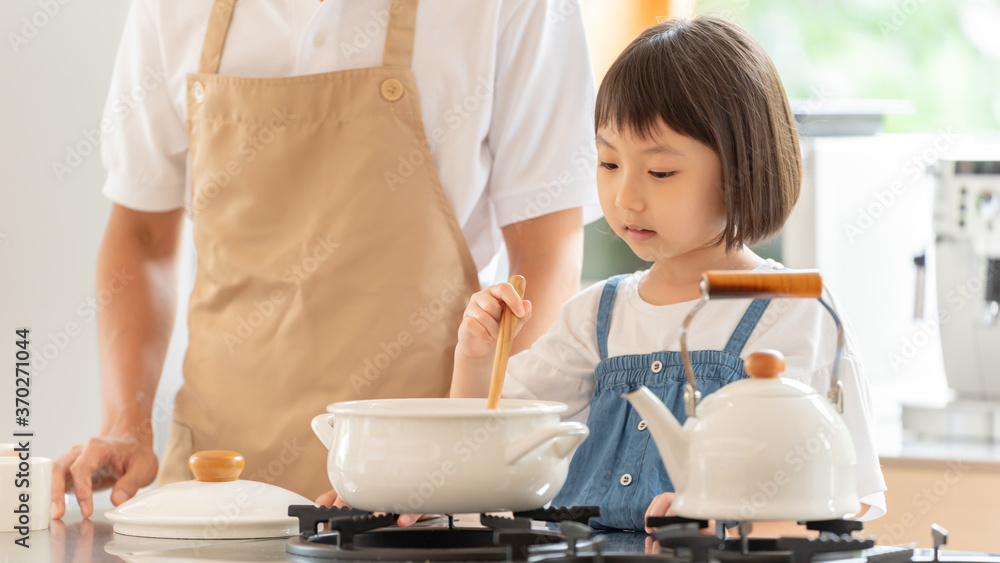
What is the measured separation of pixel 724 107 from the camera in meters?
1.15

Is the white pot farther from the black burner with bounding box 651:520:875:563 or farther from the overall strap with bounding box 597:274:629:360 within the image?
the overall strap with bounding box 597:274:629:360

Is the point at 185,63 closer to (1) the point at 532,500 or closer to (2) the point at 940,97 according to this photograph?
(1) the point at 532,500

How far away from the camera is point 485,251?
1.59 m

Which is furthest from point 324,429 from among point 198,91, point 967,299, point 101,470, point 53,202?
A: point 967,299

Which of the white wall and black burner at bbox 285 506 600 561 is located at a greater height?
the white wall

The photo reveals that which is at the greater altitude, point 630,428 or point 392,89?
point 392,89

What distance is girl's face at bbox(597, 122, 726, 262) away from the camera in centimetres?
113

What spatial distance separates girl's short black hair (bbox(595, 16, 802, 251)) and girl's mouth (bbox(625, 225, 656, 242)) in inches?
3.5

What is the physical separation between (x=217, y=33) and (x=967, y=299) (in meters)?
1.65

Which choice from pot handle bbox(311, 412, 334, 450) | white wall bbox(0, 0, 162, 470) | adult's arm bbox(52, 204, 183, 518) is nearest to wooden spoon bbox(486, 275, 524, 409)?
pot handle bbox(311, 412, 334, 450)

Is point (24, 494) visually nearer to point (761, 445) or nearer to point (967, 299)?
point (761, 445)

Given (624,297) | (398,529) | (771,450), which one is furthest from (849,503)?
(624,297)

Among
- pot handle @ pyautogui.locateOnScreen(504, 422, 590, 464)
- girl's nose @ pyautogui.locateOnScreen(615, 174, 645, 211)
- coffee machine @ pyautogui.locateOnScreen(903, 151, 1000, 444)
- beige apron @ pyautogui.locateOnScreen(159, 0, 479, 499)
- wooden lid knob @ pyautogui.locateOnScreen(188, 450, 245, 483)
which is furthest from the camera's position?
coffee machine @ pyautogui.locateOnScreen(903, 151, 1000, 444)

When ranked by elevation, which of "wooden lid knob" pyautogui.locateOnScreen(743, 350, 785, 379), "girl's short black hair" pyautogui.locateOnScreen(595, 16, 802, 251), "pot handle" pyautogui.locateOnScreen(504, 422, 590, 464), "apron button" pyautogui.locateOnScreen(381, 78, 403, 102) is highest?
"apron button" pyautogui.locateOnScreen(381, 78, 403, 102)
